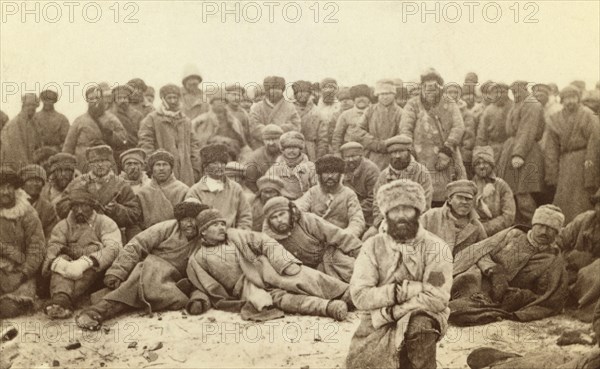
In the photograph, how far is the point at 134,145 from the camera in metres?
7.95

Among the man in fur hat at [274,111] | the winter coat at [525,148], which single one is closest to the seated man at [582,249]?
the winter coat at [525,148]

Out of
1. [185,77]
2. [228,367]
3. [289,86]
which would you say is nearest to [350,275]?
[228,367]

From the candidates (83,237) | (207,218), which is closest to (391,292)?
(207,218)

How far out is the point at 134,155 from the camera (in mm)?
7738

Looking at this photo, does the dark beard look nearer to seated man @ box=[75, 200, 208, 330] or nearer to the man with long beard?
the man with long beard

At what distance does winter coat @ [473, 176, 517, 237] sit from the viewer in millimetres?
7543

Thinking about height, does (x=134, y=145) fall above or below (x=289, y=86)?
below

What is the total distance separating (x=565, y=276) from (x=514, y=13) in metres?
2.34

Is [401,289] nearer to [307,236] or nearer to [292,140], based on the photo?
[307,236]

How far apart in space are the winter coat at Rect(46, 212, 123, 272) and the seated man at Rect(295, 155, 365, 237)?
1623 mm

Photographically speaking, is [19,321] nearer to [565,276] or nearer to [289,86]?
[289,86]

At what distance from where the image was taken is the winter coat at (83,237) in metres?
7.47

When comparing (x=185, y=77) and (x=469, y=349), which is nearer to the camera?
(x=469, y=349)

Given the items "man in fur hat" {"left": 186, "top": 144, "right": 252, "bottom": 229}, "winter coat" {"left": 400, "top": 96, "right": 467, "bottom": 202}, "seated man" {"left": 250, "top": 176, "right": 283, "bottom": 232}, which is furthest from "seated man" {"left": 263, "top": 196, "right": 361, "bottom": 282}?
"winter coat" {"left": 400, "top": 96, "right": 467, "bottom": 202}
